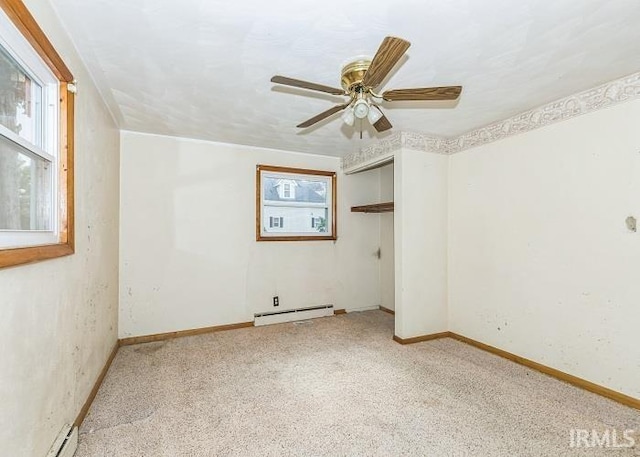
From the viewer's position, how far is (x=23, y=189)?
1.27 meters

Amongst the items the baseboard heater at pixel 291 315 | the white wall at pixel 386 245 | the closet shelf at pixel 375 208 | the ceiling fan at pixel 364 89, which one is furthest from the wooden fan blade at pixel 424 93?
the baseboard heater at pixel 291 315

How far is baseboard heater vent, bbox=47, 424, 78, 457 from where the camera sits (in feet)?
4.44

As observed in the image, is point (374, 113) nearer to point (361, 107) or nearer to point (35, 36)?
point (361, 107)

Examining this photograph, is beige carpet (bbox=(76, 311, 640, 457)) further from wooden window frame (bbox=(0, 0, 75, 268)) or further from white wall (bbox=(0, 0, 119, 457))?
wooden window frame (bbox=(0, 0, 75, 268))

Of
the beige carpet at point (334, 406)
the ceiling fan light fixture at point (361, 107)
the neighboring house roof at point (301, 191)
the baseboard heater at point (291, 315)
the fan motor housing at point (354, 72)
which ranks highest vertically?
the fan motor housing at point (354, 72)

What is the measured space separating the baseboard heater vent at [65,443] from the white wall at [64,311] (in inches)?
1.5

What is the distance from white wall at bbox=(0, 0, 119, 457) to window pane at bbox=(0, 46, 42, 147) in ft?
0.85

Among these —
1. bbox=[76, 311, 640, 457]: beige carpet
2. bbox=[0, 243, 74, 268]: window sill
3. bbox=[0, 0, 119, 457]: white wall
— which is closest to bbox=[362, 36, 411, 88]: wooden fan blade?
bbox=[0, 0, 119, 457]: white wall

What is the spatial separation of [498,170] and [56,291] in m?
3.47

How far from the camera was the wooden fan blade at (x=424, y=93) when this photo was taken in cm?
159

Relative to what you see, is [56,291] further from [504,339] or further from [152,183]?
[504,339]

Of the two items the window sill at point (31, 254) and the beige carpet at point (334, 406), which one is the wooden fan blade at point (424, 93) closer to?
the window sill at point (31, 254)

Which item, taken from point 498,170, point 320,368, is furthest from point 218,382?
point 498,170

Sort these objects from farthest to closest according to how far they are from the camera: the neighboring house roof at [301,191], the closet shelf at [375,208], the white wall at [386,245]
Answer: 1. the white wall at [386,245]
2. the neighboring house roof at [301,191]
3. the closet shelf at [375,208]
